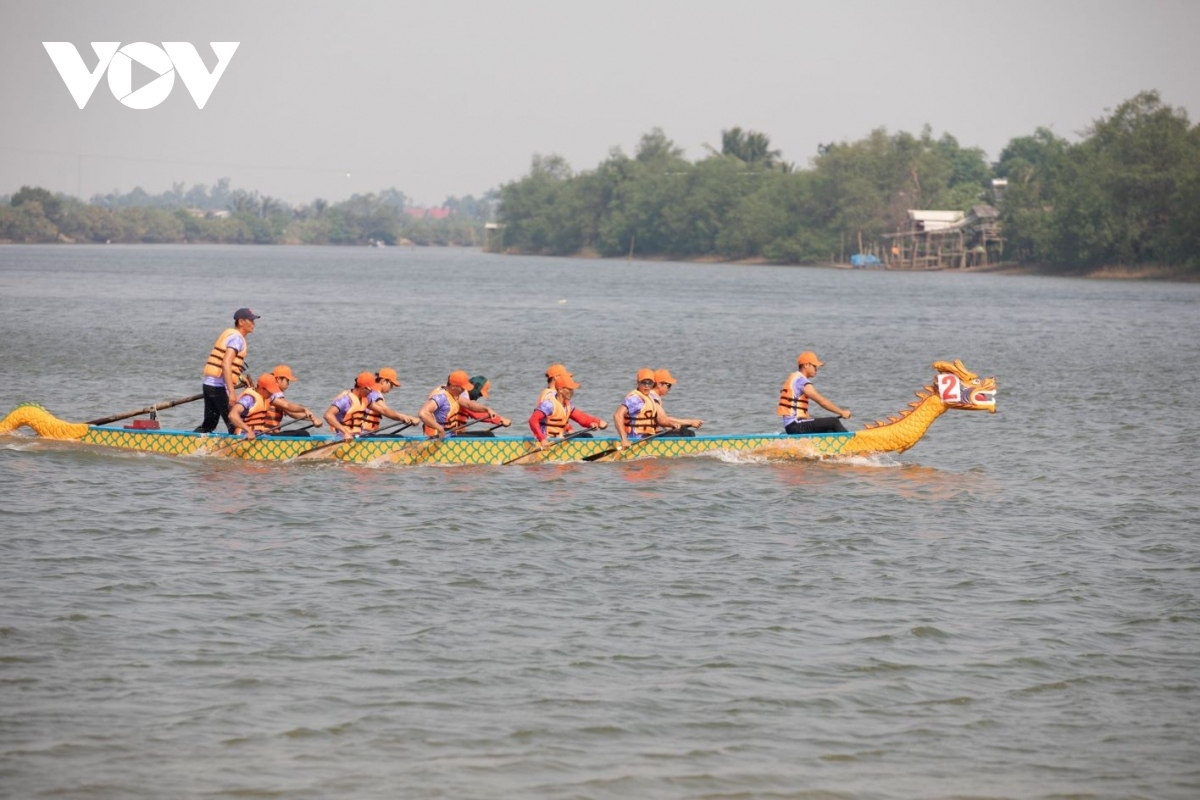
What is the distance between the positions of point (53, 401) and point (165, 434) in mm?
10672

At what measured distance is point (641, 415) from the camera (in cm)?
2320

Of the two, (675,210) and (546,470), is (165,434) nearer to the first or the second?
(546,470)

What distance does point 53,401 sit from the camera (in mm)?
32500

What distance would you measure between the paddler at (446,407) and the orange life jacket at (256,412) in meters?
2.36

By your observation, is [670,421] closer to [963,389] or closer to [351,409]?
[963,389]

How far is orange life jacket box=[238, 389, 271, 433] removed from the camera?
2262 centimetres

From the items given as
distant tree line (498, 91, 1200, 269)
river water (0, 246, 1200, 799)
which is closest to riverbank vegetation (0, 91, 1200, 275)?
distant tree line (498, 91, 1200, 269)

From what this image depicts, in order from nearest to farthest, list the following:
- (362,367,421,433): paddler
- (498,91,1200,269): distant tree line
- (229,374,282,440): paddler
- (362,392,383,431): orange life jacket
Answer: (362,367,421,433): paddler < (229,374,282,440): paddler < (362,392,383,431): orange life jacket < (498,91,1200,269): distant tree line

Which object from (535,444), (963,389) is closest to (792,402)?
(963,389)

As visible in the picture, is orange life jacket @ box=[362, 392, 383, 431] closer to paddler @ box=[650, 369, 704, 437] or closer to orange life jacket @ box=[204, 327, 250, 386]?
orange life jacket @ box=[204, 327, 250, 386]

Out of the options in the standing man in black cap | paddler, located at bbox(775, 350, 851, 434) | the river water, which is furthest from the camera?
paddler, located at bbox(775, 350, 851, 434)

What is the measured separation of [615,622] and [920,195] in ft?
486

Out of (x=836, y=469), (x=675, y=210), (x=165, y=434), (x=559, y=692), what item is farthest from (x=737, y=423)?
(x=675, y=210)

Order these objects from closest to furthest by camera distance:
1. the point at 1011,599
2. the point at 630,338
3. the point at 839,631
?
the point at 839,631
the point at 1011,599
the point at 630,338
